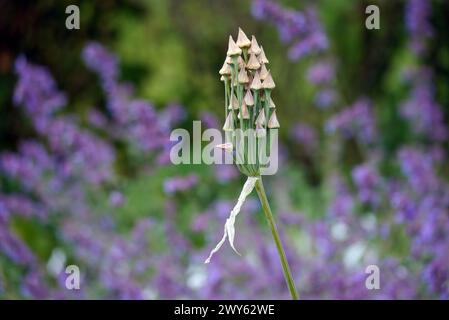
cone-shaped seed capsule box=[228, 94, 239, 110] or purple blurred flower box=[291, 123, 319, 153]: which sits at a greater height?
purple blurred flower box=[291, 123, 319, 153]

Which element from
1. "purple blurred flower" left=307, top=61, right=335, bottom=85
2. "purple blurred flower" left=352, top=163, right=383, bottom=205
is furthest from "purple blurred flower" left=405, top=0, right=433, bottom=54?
"purple blurred flower" left=352, top=163, right=383, bottom=205

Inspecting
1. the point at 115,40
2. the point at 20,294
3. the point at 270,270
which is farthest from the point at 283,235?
the point at 115,40

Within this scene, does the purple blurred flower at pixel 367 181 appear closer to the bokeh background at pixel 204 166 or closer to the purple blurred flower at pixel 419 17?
the bokeh background at pixel 204 166

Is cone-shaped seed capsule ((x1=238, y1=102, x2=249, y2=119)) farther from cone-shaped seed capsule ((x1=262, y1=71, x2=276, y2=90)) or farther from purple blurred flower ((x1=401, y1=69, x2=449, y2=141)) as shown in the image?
purple blurred flower ((x1=401, y1=69, x2=449, y2=141))

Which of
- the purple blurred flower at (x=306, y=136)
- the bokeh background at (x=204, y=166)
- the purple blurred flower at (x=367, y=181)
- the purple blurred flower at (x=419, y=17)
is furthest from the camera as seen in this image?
the purple blurred flower at (x=306, y=136)

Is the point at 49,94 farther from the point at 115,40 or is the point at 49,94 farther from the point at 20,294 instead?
the point at 115,40

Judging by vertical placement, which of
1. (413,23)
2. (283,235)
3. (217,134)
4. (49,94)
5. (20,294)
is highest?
(413,23)

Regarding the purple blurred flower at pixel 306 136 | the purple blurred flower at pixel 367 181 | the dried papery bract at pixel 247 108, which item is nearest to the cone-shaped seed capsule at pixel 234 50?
the dried papery bract at pixel 247 108
